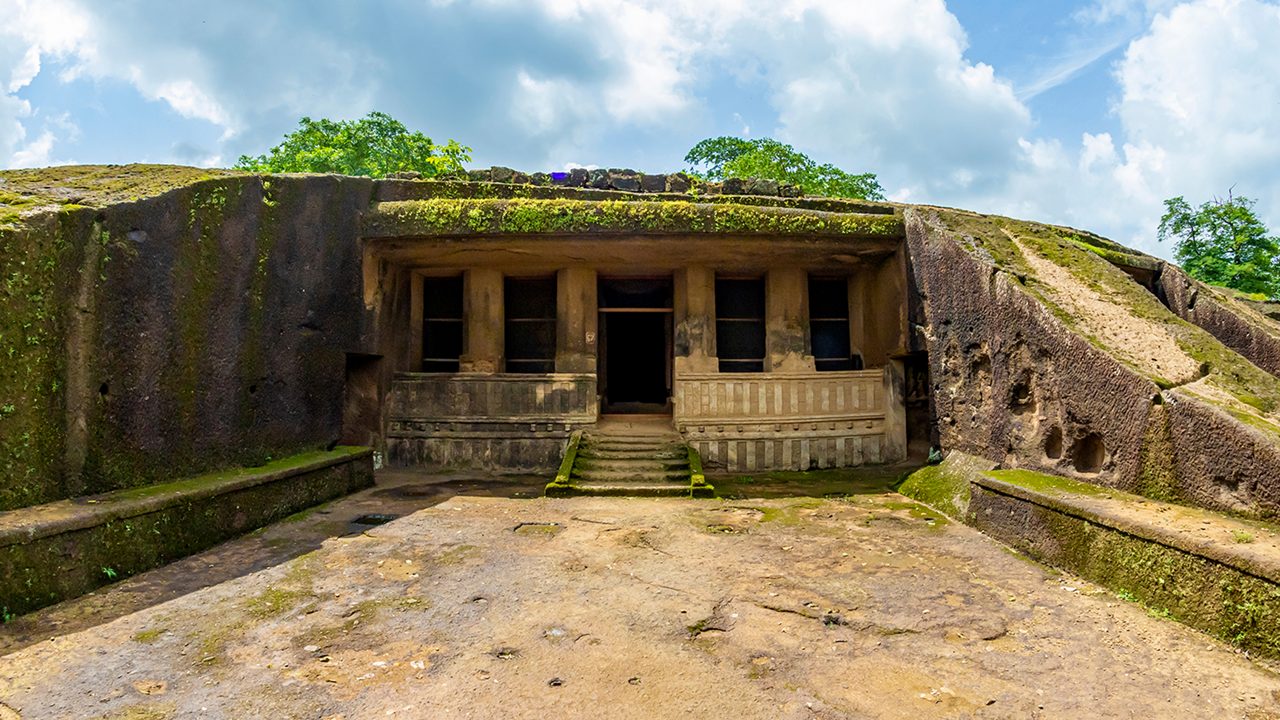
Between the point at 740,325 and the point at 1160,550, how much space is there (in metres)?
7.32

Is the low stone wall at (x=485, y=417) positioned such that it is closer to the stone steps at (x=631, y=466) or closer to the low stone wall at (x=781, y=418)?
the stone steps at (x=631, y=466)

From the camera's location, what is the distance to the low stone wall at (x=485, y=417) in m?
9.48

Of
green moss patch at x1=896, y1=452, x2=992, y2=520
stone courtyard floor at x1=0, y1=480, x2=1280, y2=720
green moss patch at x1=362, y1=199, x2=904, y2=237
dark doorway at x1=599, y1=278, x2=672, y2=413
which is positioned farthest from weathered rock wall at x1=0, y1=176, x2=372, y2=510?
green moss patch at x1=896, y1=452, x2=992, y2=520

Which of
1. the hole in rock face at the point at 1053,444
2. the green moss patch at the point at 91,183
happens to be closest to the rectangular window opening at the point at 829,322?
the hole in rock face at the point at 1053,444

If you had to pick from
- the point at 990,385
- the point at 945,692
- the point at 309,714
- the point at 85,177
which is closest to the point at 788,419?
the point at 990,385

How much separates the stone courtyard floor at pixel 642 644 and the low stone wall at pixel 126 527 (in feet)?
0.95

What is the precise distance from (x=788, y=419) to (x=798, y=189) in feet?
11.2

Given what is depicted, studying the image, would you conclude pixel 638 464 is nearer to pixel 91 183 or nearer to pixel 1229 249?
pixel 91 183

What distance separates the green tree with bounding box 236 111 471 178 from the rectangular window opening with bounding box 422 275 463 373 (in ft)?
44.8

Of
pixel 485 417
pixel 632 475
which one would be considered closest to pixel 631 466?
pixel 632 475

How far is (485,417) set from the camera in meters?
9.49

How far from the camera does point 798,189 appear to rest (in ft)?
31.5

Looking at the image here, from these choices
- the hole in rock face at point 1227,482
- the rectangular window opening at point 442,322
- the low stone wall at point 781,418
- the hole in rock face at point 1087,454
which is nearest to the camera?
the hole in rock face at point 1227,482

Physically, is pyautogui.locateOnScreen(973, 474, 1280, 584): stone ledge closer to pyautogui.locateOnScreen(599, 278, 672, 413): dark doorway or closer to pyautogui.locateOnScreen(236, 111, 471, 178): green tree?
pyautogui.locateOnScreen(599, 278, 672, 413): dark doorway
